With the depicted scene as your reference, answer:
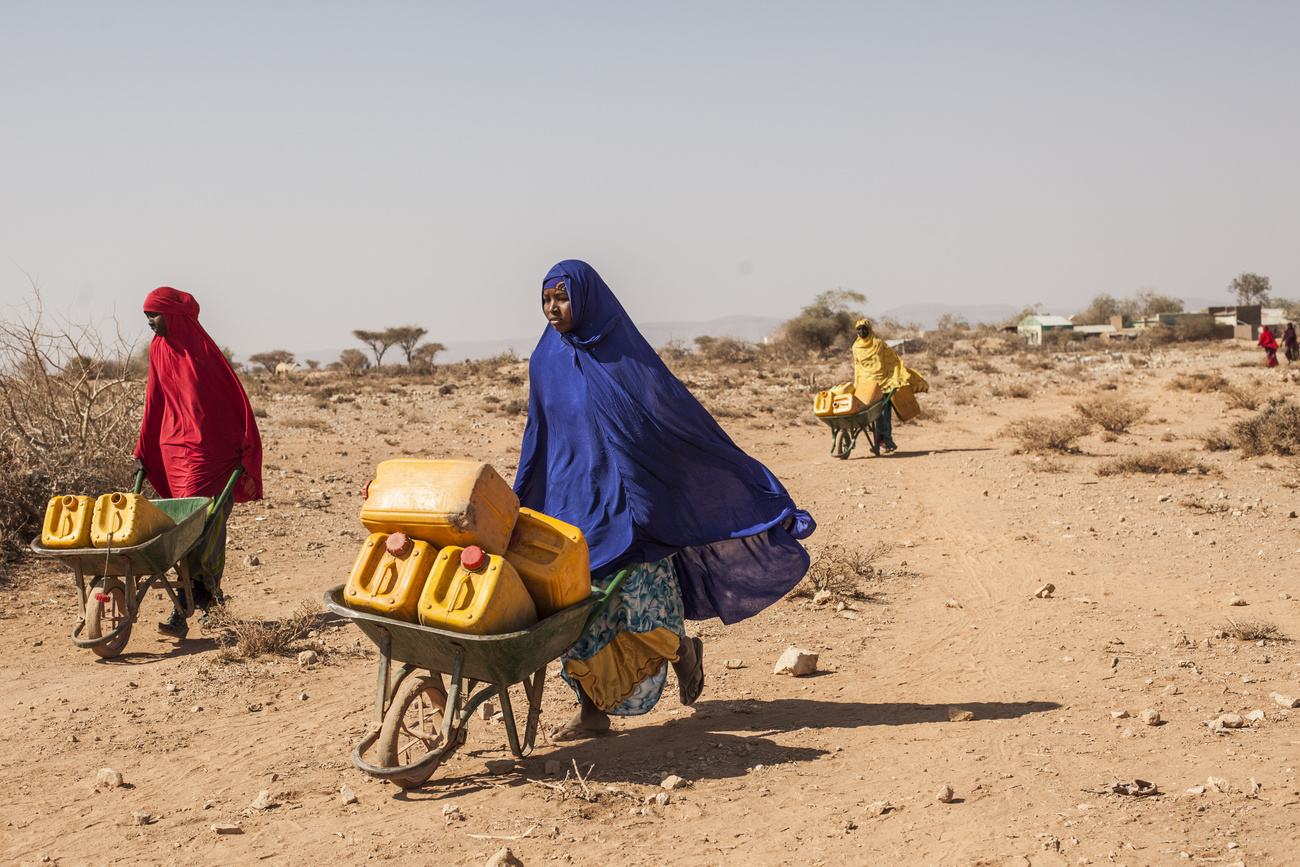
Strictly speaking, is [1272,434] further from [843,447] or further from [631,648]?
[631,648]

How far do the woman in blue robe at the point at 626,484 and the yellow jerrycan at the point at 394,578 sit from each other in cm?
83

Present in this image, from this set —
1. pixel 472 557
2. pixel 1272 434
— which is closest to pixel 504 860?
pixel 472 557

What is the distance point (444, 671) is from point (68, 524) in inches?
125

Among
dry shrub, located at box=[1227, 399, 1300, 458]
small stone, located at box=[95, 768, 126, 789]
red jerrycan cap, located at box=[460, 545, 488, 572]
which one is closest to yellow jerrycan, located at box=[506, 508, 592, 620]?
red jerrycan cap, located at box=[460, 545, 488, 572]

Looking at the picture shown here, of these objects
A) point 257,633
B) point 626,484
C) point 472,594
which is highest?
point 626,484

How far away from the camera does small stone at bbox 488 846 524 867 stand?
3.06 metres

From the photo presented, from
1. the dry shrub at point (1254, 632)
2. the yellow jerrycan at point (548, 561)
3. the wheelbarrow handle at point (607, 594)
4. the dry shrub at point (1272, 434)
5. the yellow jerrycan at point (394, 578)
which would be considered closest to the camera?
the yellow jerrycan at point (394, 578)

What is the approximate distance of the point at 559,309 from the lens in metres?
4.16

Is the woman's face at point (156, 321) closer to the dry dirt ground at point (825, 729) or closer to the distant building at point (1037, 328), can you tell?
the dry dirt ground at point (825, 729)

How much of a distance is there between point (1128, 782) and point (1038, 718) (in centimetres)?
80

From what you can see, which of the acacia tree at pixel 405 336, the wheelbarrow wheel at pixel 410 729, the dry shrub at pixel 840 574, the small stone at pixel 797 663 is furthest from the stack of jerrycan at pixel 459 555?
the acacia tree at pixel 405 336

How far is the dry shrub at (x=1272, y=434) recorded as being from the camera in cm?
1155

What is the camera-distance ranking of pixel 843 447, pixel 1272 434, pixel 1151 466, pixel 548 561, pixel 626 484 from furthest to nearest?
pixel 843 447 → pixel 1272 434 → pixel 1151 466 → pixel 626 484 → pixel 548 561

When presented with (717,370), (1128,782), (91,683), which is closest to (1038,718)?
(1128,782)
